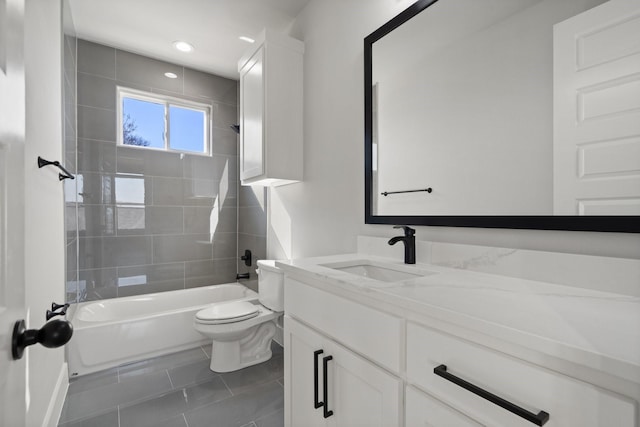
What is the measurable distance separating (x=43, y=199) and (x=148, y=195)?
64.0 inches

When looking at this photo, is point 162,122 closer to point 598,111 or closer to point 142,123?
point 142,123

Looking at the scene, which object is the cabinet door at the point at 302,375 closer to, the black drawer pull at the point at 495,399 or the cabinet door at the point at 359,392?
the cabinet door at the point at 359,392

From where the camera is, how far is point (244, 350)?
2322 mm

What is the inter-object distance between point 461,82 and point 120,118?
3.02m

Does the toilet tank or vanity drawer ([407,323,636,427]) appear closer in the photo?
vanity drawer ([407,323,636,427])

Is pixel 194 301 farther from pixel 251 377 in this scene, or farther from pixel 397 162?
pixel 397 162

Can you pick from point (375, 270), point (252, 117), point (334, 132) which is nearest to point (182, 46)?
point (252, 117)

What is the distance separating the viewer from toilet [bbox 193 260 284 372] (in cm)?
215

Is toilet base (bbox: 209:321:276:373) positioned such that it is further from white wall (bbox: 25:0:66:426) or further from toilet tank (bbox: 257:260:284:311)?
white wall (bbox: 25:0:66:426)

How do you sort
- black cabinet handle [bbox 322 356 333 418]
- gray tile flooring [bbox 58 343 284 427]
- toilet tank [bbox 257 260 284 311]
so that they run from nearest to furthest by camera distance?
black cabinet handle [bbox 322 356 333 418] → gray tile flooring [bbox 58 343 284 427] → toilet tank [bbox 257 260 284 311]

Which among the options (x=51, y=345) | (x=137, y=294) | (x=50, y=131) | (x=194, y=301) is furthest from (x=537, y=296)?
(x=137, y=294)

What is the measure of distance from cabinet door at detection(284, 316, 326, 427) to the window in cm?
259

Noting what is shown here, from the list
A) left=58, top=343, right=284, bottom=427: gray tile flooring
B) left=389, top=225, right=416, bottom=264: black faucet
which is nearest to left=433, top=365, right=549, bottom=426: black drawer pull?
left=389, top=225, right=416, bottom=264: black faucet

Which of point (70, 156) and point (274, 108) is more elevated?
point (274, 108)
